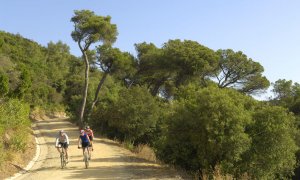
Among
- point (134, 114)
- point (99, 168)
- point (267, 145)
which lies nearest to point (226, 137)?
point (267, 145)

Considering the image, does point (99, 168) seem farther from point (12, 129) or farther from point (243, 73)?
point (243, 73)

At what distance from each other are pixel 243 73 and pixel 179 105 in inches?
829

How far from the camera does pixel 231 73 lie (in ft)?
123

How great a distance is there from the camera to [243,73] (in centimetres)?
3706

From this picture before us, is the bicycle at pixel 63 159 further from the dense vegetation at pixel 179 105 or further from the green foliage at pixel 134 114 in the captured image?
the green foliage at pixel 134 114

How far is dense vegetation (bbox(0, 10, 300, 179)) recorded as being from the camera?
15.8 metres

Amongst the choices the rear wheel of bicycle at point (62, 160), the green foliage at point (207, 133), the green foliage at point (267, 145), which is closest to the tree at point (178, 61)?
the green foliage at point (267, 145)

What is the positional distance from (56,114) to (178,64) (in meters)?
29.8

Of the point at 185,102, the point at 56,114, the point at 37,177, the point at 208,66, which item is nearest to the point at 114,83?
the point at 208,66

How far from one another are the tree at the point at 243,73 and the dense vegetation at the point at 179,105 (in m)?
0.10

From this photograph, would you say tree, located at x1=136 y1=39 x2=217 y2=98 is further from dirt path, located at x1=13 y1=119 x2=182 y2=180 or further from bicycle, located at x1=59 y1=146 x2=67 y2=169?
bicycle, located at x1=59 y1=146 x2=67 y2=169

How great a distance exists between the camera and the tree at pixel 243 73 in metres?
36.9

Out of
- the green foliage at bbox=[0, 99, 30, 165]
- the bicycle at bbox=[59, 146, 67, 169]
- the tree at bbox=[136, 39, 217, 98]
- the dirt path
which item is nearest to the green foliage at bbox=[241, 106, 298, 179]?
the dirt path

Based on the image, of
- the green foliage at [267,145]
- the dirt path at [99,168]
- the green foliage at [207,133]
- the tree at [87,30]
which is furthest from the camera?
the tree at [87,30]
